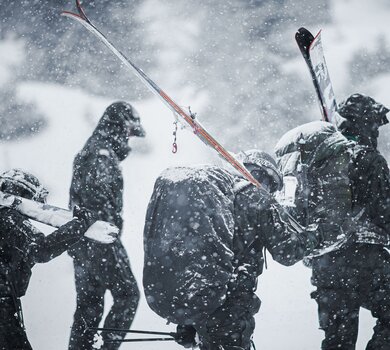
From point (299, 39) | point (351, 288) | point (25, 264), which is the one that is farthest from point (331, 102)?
point (25, 264)

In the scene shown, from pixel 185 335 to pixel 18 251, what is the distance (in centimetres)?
→ 138

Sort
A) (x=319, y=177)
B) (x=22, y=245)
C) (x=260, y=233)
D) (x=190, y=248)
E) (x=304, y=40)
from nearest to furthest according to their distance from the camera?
(x=190, y=248)
(x=260, y=233)
(x=22, y=245)
(x=319, y=177)
(x=304, y=40)

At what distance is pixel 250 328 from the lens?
2924 mm

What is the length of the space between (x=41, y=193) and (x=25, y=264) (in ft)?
2.52

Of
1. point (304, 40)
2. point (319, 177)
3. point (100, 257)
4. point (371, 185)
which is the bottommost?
point (100, 257)

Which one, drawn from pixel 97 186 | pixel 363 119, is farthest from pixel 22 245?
pixel 363 119

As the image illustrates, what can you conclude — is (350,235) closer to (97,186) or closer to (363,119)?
(363,119)

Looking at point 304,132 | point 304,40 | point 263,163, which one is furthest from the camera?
point 304,40

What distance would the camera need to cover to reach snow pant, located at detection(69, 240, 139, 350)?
11.8 ft

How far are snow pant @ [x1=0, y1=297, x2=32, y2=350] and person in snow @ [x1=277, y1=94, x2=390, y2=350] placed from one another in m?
2.10

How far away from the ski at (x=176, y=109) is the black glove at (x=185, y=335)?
0.98 meters

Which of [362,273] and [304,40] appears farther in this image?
[304,40]

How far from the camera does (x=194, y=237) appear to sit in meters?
2.58

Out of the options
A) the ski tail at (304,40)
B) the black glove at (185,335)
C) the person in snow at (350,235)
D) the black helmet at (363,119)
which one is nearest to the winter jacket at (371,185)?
the person in snow at (350,235)
